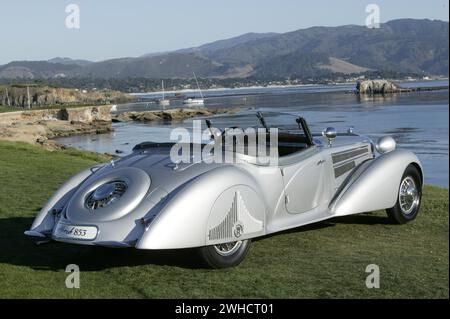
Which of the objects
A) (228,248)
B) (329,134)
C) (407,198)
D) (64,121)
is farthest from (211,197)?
(64,121)

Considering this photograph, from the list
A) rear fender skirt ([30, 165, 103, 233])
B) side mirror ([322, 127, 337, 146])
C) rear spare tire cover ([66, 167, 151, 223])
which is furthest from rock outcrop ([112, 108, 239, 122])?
rear spare tire cover ([66, 167, 151, 223])

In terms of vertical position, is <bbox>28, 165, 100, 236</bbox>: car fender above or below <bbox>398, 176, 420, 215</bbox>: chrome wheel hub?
above

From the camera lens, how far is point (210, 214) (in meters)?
5.76

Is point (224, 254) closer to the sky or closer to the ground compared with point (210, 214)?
closer to the ground

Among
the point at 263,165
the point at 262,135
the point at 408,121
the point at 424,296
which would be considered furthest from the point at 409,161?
the point at 408,121

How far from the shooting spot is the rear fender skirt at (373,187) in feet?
24.3

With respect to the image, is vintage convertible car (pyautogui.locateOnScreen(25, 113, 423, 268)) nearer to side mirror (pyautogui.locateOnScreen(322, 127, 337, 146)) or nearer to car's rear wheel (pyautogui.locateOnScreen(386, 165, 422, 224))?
side mirror (pyautogui.locateOnScreen(322, 127, 337, 146))

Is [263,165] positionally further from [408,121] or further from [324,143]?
[408,121]

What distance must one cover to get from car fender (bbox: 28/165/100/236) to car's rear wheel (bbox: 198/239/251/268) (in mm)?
1582

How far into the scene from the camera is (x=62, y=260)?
6641 mm

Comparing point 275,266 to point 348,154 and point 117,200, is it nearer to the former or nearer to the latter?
point 117,200

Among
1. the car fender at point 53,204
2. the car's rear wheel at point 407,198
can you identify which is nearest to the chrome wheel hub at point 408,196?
the car's rear wheel at point 407,198

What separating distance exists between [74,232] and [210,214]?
123 cm

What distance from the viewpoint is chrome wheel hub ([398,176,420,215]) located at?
26.6 feet
